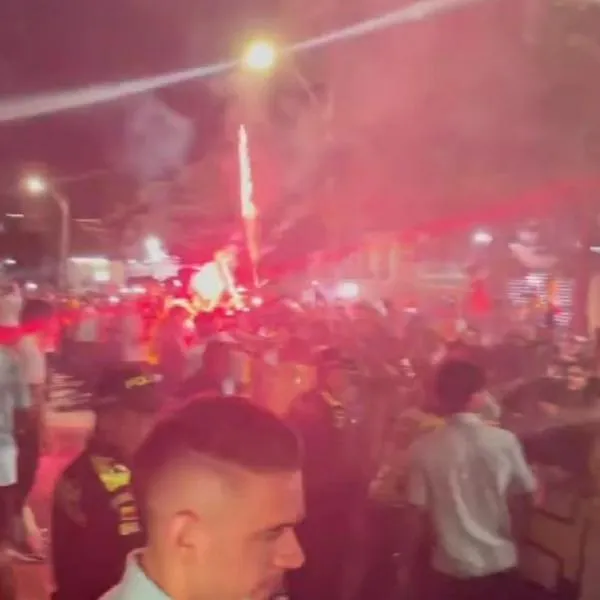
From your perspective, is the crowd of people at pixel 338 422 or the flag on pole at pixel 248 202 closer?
the crowd of people at pixel 338 422

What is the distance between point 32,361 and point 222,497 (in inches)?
16.8

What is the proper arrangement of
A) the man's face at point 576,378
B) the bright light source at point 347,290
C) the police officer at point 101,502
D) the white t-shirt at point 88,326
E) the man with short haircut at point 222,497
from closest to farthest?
the man with short haircut at point 222,497 < the police officer at point 101,502 < the white t-shirt at point 88,326 < the bright light source at point 347,290 < the man's face at point 576,378

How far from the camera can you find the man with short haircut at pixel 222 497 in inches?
26.2

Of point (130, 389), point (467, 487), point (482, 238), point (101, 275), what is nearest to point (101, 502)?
point (130, 389)

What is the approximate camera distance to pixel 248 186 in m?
1.12

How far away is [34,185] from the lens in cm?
105

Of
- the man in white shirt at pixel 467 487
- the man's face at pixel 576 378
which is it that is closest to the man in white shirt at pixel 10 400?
the man in white shirt at pixel 467 487

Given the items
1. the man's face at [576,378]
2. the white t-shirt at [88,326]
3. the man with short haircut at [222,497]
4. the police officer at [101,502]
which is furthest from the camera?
the man's face at [576,378]

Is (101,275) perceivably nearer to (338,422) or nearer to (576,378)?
(338,422)

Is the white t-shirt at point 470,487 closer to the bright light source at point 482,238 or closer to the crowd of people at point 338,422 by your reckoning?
the crowd of people at point 338,422

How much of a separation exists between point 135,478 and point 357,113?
2.03 ft

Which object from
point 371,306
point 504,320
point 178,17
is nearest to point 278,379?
point 371,306

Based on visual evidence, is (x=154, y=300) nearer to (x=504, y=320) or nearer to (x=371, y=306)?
(x=371, y=306)

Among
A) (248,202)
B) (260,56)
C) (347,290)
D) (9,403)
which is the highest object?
(260,56)
